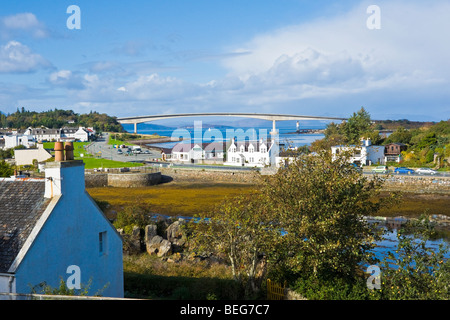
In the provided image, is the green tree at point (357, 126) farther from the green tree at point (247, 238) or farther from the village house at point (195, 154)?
the green tree at point (247, 238)

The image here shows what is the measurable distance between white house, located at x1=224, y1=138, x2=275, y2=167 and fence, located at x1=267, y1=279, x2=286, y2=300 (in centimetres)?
6943

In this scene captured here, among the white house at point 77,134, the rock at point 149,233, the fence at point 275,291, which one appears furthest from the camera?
the white house at point 77,134

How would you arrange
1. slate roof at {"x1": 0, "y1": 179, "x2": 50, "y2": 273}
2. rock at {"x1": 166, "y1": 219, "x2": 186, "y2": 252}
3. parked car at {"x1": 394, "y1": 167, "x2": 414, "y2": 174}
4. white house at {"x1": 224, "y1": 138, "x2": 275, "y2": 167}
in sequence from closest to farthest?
slate roof at {"x1": 0, "y1": 179, "x2": 50, "y2": 273}, rock at {"x1": 166, "y1": 219, "x2": 186, "y2": 252}, parked car at {"x1": 394, "y1": 167, "x2": 414, "y2": 174}, white house at {"x1": 224, "y1": 138, "x2": 275, "y2": 167}

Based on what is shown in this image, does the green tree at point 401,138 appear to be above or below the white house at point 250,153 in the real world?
above

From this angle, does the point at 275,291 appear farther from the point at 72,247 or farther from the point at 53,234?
the point at 53,234

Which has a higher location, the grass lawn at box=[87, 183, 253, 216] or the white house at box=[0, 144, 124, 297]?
the white house at box=[0, 144, 124, 297]

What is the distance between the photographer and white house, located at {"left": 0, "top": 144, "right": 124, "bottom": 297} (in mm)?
11156

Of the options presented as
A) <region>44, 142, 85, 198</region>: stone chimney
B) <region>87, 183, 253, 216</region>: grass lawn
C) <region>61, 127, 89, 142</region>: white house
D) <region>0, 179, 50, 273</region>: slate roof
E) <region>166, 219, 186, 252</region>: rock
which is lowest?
<region>87, 183, 253, 216</region>: grass lawn

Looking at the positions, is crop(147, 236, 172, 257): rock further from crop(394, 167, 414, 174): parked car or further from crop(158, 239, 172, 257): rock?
crop(394, 167, 414, 174): parked car

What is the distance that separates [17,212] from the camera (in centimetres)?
1247

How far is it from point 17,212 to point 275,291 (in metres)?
9.50

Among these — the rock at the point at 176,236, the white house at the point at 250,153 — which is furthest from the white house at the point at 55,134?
the rock at the point at 176,236

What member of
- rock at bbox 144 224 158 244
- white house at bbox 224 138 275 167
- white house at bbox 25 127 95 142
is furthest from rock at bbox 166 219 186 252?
white house at bbox 25 127 95 142

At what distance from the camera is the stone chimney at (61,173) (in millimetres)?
12297
